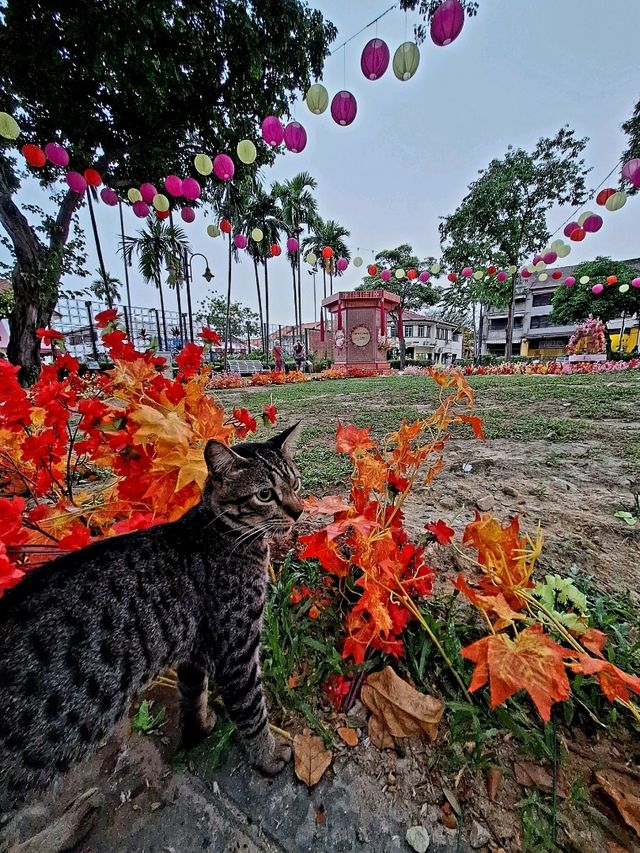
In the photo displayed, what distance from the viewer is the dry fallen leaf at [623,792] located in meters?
0.86

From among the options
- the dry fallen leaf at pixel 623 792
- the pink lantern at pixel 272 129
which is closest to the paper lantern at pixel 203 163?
the pink lantern at pixel 272 129

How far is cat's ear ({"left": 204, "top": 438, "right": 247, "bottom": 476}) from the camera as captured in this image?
128 centimetres

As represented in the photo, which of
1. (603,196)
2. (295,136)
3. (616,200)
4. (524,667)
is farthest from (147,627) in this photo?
(603,196)

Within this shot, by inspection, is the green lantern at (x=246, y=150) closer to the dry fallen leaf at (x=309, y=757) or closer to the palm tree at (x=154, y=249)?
the dry fallen leaf at (x=309, y=757)

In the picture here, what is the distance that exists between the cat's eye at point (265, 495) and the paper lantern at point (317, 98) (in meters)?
6.87

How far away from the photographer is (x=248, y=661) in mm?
1231

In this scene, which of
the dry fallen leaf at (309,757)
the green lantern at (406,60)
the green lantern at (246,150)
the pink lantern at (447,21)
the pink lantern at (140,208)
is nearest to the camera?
the dry fallen leaf at (309,757)

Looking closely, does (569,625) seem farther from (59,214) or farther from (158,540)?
(59,214)

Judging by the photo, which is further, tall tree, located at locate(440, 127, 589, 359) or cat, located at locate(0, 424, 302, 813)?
tall tree, located at locate(440, 127, 589, 359)

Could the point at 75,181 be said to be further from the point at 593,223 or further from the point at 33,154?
the point at 593,223

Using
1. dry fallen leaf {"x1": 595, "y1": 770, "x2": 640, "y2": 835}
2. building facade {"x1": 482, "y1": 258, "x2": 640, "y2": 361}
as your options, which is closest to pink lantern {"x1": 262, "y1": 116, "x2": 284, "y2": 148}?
dry fallen leaf {"x1": 595, "y1": 770, "x2": 640, "y2": 835}

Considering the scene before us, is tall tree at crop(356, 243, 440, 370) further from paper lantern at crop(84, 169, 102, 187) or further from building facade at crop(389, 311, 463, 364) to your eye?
paper lantern at crop(84, 169, 102, 187)

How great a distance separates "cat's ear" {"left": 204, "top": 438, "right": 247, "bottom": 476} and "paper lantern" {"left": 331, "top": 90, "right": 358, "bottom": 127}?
6967mm

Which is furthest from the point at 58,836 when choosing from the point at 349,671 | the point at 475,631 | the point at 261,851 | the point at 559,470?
the point at 559,470
